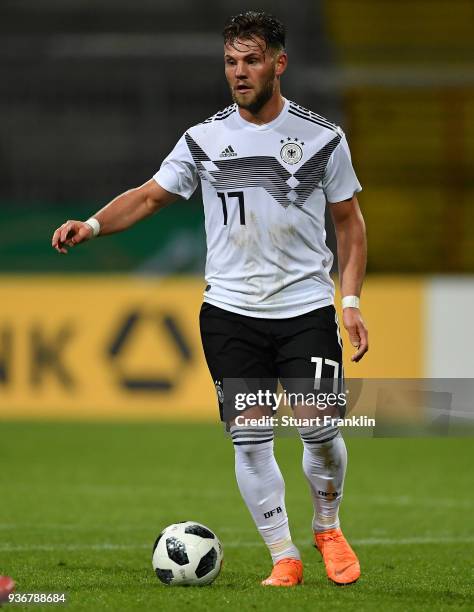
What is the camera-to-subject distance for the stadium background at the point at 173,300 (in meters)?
6.39

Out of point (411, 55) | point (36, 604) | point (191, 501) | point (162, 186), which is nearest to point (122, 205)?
point (162, 186)

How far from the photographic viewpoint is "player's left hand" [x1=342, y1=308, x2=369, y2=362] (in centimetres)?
503

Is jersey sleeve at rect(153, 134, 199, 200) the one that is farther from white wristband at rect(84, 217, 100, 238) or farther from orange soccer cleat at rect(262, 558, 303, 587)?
orange soccer cleat at rect(262, 558, 303, 587)

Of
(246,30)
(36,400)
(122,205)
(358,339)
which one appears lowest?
(36,400)

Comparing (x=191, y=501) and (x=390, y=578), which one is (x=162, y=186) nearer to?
(x=390, y=578)

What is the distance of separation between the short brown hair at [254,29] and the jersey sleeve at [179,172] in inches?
18.1

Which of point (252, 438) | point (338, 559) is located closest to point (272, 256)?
point (252, 438)

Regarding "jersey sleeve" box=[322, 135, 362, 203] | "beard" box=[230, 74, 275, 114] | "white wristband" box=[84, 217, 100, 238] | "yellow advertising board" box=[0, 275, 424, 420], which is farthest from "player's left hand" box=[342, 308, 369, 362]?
"yellow advertising board" box=[0, 275, 424, 420]

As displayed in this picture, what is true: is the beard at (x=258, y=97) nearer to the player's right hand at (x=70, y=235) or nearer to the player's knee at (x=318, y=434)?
the player's right hand at (x=70, y=235)

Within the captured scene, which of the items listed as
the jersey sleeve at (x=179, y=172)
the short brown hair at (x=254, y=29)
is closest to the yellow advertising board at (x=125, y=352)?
the jersey sleeve at (x=179, y=172)

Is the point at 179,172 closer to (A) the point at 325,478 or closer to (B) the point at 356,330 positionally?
(B) the point at 356,330

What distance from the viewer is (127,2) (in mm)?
20109

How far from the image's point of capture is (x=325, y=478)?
5234mm

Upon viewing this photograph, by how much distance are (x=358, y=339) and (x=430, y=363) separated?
24.8 ft
